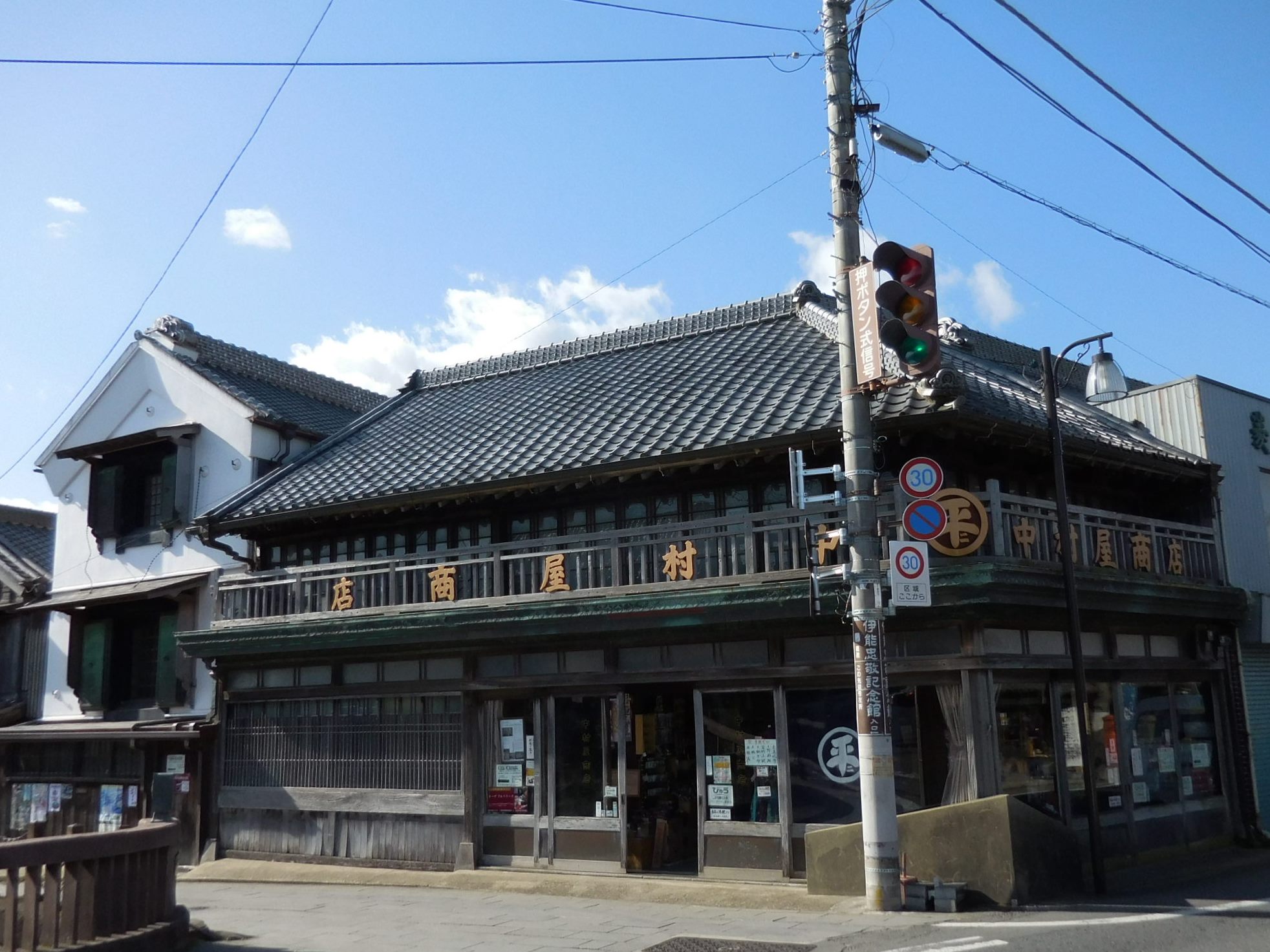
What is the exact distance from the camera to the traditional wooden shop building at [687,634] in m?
14.0

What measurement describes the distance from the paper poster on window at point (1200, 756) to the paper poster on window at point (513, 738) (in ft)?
33.3

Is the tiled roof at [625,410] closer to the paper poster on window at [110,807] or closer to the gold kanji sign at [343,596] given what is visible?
the gold kanji sign at [343,596]

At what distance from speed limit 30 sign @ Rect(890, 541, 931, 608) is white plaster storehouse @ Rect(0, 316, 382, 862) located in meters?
13.6

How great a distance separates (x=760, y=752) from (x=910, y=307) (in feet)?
22.5

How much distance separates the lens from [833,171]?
477 inches

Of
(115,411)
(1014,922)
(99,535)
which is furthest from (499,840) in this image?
(115,411)

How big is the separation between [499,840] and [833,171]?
34.8 feet

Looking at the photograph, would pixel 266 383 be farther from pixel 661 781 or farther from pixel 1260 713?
pixel 1260 713

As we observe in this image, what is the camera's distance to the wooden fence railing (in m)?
9.39

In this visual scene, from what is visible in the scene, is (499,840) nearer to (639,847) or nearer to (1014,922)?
(639,847)

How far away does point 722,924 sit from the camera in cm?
1189

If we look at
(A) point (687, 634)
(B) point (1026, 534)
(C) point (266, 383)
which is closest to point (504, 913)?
(A) point (687, 634)

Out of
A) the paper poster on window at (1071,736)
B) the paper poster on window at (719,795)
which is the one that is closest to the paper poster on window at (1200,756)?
the paper poster on window at (1071,736)

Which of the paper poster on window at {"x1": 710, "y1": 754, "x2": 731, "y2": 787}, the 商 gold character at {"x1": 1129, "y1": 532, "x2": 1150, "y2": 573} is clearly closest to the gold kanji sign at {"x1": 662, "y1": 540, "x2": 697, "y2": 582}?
the paper poster on window at {"x1": 710, "y1": 754, "x2": 731, "y2": 787}
